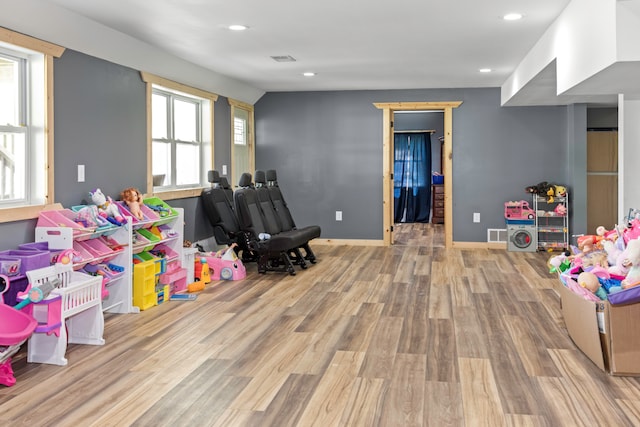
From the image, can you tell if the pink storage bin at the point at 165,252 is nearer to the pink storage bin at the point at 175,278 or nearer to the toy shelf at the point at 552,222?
the pink storage bin at the point at 175,278

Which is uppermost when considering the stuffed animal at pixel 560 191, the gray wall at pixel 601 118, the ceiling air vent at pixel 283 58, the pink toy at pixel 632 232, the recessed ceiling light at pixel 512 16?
the ceiling air vent at pixel 283 58

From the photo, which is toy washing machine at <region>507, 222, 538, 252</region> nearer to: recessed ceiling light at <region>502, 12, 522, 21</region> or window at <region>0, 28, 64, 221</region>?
recessed ceiling light at <region>502, 12, 522, 21</region>

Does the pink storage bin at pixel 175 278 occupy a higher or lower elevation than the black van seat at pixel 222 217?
lower

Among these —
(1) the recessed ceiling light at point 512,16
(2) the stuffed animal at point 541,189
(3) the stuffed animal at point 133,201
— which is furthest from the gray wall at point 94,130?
(2) the stuffed animal at point 541,189

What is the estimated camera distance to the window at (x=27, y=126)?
4148mm

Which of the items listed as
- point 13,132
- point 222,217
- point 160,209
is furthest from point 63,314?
point 222,217

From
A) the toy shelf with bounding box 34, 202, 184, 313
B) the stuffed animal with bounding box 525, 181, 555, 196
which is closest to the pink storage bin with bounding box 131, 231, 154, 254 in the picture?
the toy shelf with bounding box 34, 202, 184, 313

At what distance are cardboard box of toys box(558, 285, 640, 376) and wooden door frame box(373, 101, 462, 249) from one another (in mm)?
5187

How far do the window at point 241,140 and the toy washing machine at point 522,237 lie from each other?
3.84 metres

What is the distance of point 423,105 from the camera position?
8.70 metres

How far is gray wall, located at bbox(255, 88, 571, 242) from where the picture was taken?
8.48 meters

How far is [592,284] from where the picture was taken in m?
3.48

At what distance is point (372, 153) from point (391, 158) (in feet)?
0.96

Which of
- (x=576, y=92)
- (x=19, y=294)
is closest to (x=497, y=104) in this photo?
(x=576, y=92)
